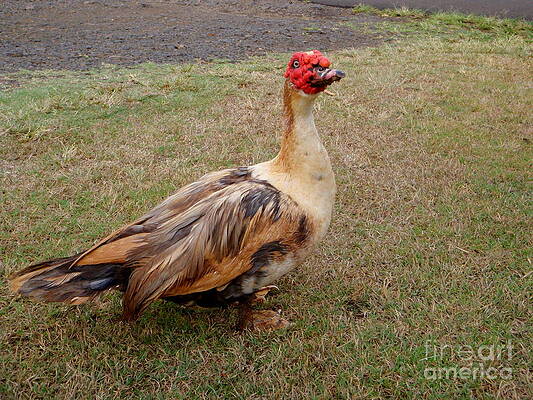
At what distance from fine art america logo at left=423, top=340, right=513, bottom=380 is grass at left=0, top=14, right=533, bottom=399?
Answer: 0.05 ft

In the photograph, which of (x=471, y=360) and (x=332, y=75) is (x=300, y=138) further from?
(x=471, y=360)

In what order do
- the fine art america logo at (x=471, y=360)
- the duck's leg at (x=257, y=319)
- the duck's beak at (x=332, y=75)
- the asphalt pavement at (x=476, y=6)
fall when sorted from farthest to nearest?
1. the asphalt pavement at (x=476, y=6)
2. the duck's leg at (x=257, y=319)
3. the fine art america logo at (x=471, y=360)
4. the duck's beak at (x=332, y=75)

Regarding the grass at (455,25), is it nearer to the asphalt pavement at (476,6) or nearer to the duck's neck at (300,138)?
the asphalt pavement at (476,6)

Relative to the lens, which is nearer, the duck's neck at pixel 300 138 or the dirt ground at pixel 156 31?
the duck's neck at pixel 300 138

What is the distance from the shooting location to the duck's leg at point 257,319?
9.39 ft

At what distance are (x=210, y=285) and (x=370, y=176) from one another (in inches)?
96.7

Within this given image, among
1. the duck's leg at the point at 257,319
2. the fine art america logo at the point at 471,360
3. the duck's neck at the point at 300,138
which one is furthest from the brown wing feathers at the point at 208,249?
the fine art america logo at the point at 471,360

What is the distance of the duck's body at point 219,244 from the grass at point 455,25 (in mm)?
9054

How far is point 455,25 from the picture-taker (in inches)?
459

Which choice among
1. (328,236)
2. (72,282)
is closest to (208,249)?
(72,282)

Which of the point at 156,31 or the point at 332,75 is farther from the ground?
the point at 332,75

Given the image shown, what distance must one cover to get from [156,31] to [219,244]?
29.3 feet

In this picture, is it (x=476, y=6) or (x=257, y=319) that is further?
(x=476, y=6)

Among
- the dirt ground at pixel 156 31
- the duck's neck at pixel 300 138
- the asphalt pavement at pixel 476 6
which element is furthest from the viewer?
the asphalt pavement at pixel 476 6
